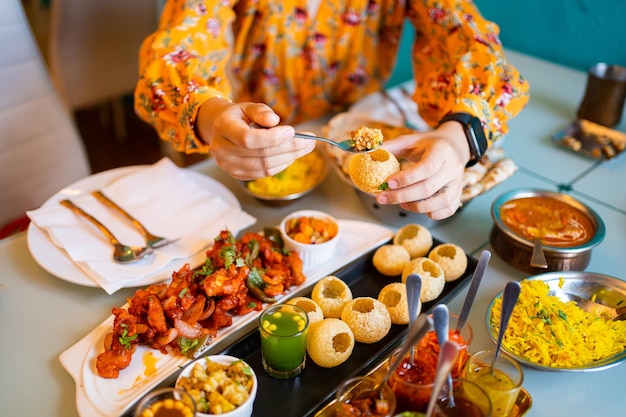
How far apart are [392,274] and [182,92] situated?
726 mm

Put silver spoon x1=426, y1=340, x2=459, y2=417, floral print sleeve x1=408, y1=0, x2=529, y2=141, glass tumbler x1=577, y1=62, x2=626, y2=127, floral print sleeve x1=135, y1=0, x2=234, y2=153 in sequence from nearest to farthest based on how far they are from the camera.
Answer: silver spoon x1=426, y1=340, x2=459, y2=417 < floral print sleeve x1=135, y1=0, x2=234, y2=153 < floral print sleeve x1=408, y1=0, x2=529, y2=141 < glass tumbler x1=577, y1=62, x2=626, y2=127

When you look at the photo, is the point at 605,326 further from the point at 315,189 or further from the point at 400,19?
the point at 400,19

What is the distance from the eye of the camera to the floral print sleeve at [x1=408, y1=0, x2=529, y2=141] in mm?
1564

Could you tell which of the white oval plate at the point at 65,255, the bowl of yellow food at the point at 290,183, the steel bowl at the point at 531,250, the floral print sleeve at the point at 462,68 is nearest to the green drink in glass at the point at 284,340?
the white oval plate at the point at 65,255

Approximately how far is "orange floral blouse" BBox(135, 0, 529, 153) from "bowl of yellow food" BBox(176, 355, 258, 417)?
655mm

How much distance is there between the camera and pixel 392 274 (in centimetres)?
136

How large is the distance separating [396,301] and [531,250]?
1.24 feet

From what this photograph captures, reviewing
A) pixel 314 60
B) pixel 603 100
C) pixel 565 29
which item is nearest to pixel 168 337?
pixel 314 60

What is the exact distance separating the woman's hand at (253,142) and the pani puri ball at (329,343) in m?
0.36

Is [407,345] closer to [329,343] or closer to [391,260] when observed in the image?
[329,343]

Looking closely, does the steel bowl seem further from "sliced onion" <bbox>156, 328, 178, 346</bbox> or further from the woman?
"sliced onion" <bbox>156, 328, 178, 346</bbox>

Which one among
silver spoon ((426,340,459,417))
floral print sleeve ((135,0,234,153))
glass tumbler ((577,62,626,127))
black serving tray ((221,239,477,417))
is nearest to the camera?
silver spoon ((426,340,459,417))

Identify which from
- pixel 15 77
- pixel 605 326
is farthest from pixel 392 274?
pixel 15 77

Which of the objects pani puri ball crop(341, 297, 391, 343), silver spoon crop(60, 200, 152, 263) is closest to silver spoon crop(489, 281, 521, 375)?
pani puri ball crop(341, 297, 391, 343)
